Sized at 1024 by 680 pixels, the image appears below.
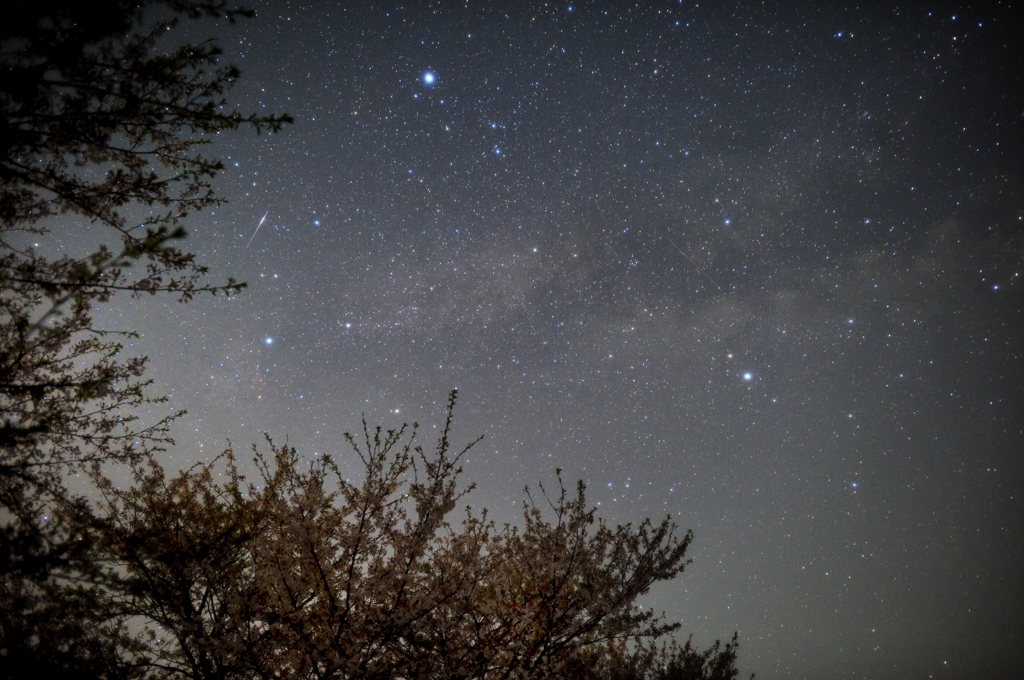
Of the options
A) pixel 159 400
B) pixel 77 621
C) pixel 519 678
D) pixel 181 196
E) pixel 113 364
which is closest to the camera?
pixel 181 196

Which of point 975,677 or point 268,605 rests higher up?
point 268,605

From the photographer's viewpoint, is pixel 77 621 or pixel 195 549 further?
pixel 195 549

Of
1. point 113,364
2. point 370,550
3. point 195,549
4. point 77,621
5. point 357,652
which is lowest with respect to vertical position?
point 357,652

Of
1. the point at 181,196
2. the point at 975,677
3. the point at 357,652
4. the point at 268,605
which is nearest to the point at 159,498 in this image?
the point at 268,605

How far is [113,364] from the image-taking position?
11.2 ft

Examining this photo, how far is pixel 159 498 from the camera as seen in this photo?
20.1 feet

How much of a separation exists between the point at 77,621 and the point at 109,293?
309 centimetres

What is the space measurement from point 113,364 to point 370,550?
2.74m

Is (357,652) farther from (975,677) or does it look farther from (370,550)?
(975,677)

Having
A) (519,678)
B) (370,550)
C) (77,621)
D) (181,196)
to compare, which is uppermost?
(181,196)

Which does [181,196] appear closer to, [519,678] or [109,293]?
[109,293]

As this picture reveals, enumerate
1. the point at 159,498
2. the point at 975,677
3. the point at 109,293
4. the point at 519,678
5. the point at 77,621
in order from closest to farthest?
the point at 109,293 < the point at 77,621 < the point at 519,678 < the point at 159,498 < the point at 975,677

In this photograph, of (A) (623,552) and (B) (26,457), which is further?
(A) (623,552)

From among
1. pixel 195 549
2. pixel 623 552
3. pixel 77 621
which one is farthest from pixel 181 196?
pixel 623 552
